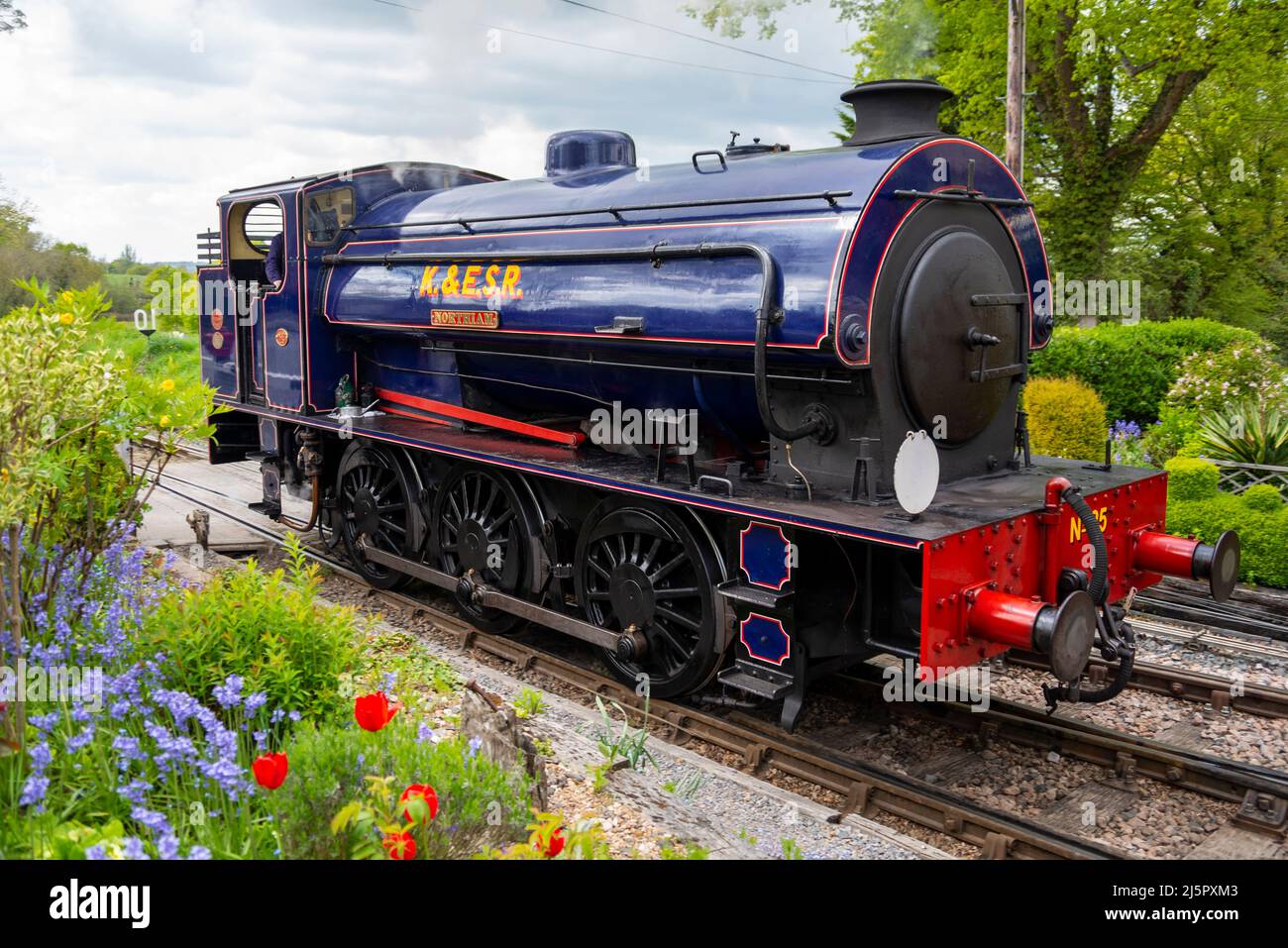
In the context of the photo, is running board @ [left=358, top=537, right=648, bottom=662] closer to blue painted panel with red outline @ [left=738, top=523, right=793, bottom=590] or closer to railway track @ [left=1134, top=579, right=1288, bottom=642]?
blue painted panel with red outline @ [left=738, top=523, right=793, bottom=590]

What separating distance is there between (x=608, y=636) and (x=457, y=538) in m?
1.75

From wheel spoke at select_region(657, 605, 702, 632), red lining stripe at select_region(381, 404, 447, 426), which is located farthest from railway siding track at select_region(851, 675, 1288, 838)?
red lining stripe at select_region(381, 404, 447, 426)

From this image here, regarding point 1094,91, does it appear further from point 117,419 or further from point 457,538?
point 117,419

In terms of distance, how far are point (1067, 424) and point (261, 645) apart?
350 inches

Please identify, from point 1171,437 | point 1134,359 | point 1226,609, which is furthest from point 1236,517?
point 1134,359

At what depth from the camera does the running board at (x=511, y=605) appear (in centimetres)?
601

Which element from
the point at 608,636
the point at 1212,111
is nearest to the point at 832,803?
the point at 608,636

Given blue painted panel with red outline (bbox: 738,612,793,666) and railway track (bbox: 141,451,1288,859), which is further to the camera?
blue painted panel with red outline (bbox: 738,612,793,666)

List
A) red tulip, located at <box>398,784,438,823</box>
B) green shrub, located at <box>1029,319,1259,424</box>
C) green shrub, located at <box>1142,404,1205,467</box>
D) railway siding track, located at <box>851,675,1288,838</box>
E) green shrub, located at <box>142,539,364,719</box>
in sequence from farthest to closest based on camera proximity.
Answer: green shrub, located at <box>1029,319,1259,424</box> < green shrub, located at <box>1142,404,1205,467</box> < railway siding track, located at <box>851,675,1288,838</box> < green shrub, located at <box>142,539,364,719</box> < red tulip, located at <box>398,784,438,823</box>

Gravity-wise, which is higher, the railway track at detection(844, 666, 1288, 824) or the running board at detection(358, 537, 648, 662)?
the running board at detection(358, 537, 648, 662)

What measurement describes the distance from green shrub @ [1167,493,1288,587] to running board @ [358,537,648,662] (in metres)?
5.10

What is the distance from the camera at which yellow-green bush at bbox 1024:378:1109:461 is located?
10.6m

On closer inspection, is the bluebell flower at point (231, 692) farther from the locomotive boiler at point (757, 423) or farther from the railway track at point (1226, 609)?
the railway track at point (1226, 609)

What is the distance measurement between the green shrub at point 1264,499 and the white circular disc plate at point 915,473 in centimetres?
516
